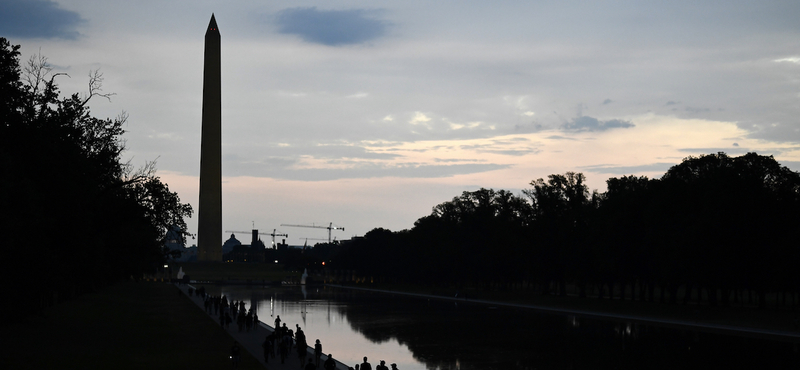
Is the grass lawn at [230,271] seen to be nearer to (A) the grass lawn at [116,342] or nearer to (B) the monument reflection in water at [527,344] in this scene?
(B) the monument reflection in water at [527,344]

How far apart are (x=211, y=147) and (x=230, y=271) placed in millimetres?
44152

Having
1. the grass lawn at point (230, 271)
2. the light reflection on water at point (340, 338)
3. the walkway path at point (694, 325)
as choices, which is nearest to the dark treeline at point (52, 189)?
the light reflection on water at point (340, 338)

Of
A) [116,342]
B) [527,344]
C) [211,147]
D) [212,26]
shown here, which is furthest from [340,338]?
[212,26]

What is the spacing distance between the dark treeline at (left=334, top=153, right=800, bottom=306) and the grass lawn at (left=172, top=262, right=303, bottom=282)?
2109 inches

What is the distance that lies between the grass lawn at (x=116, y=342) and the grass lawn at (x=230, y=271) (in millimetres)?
86593

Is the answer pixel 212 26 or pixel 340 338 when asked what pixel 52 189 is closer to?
pixel 340 338

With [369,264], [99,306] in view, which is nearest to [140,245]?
[99,306]

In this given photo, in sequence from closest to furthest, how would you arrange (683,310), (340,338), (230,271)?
(340,338), (683,310), (230,271)

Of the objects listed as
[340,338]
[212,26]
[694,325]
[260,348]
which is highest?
[212,26]

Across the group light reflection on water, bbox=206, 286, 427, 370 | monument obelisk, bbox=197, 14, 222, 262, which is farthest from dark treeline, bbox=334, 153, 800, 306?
monument obelisk, bbox=197, 14, 222, 262

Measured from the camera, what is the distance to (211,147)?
114 meters

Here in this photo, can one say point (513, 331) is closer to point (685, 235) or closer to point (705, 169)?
point (685, 235)

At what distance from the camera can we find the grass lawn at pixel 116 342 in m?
26.1

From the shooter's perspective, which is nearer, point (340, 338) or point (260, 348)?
point (260, 348)
